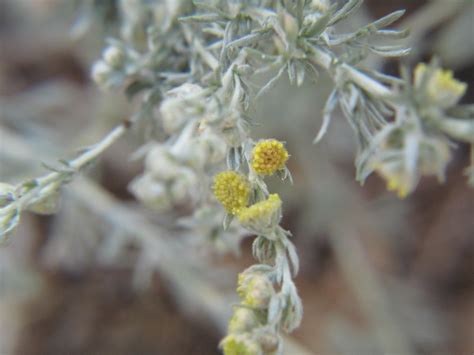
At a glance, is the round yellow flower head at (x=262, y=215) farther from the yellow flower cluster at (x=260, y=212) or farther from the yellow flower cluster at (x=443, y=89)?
the yellow flower cluster at (x=443, y=89)

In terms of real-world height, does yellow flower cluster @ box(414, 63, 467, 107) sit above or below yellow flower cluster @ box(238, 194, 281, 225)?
above

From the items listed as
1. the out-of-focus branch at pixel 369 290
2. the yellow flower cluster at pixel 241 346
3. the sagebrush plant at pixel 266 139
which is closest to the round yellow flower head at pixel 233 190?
the sagebrush plant at pixel 266 139

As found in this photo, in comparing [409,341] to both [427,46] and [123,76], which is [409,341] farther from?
[123,76]

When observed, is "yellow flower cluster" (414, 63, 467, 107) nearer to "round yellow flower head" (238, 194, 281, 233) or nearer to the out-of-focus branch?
"round yellow flower head" (238, 194, 281, 233)

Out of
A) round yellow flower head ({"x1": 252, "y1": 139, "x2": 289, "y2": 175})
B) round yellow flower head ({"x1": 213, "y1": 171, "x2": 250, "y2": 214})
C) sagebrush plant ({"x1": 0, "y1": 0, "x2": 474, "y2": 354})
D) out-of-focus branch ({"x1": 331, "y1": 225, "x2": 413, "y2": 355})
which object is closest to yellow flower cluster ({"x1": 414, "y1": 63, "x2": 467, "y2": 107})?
sagebrush plant ({"x1": 0, "y1": 0, "x2": 474, "y2": 354})

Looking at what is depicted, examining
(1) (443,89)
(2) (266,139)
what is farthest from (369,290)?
(1) (443,89)

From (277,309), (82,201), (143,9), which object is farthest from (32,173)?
(277,309)
